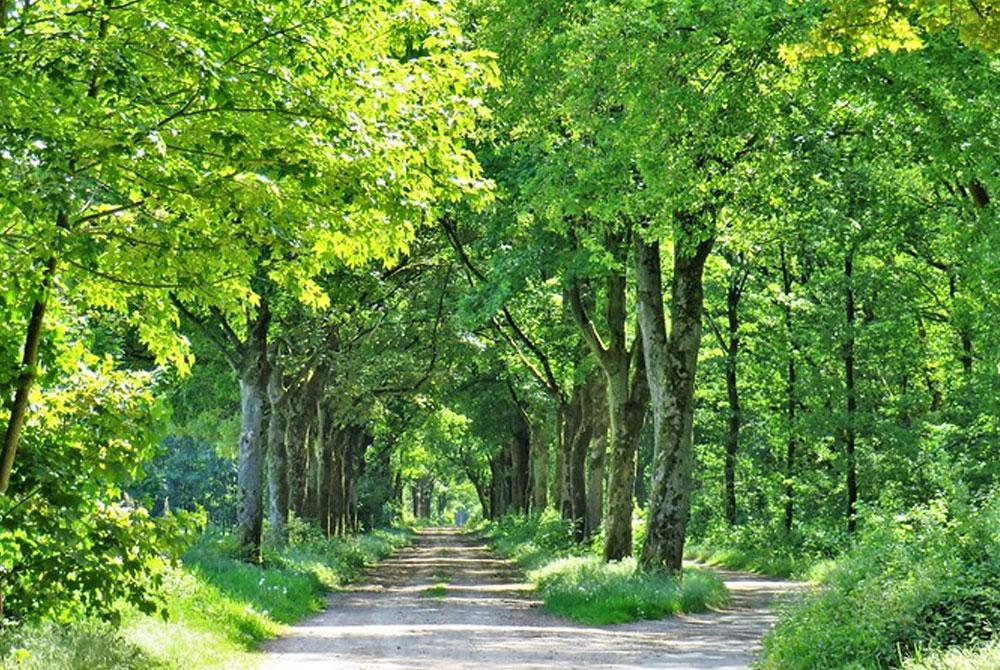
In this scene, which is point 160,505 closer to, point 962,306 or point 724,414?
point 724,414

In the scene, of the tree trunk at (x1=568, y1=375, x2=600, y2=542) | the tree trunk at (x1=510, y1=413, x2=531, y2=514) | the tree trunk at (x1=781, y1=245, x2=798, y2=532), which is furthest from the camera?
the tree trunk at (x1=510, y1=413, x2=531, y2=514)

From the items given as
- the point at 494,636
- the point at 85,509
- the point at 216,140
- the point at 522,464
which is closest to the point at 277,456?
the point at 494,636

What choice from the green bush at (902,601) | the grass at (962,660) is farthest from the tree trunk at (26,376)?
the green bush at (902,601)

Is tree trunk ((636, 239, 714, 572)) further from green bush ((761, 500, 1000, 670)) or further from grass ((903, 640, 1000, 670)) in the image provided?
grass ((903, 640, 1000, 670))

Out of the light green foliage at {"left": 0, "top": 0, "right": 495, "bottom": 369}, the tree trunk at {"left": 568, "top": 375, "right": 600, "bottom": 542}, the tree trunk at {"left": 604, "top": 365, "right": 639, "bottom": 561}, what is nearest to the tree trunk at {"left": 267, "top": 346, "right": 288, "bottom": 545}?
the tree trunk at {"left": 604, "top": 365, "right": 639, "bottom": 561}

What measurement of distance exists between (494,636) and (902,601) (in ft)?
22.4

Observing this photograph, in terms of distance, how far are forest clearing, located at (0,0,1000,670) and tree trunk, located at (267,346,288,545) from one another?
0.55ft

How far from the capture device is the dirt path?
13.6m

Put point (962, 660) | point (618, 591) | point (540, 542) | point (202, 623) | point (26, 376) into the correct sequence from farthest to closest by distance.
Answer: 1. point (540, 542)
2. point (618, 591)
3. point (202, 623)
4. point (962, 660)
5. point (26, 376)

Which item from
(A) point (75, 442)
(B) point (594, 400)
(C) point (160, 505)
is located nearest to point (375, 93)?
(A) point (75, 442)

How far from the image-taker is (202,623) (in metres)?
14.6

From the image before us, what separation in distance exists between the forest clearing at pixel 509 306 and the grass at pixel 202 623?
86 millimetres

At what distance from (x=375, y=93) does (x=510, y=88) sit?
40.6 feet

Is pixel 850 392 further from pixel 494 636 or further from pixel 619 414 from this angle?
pixel 494 636
